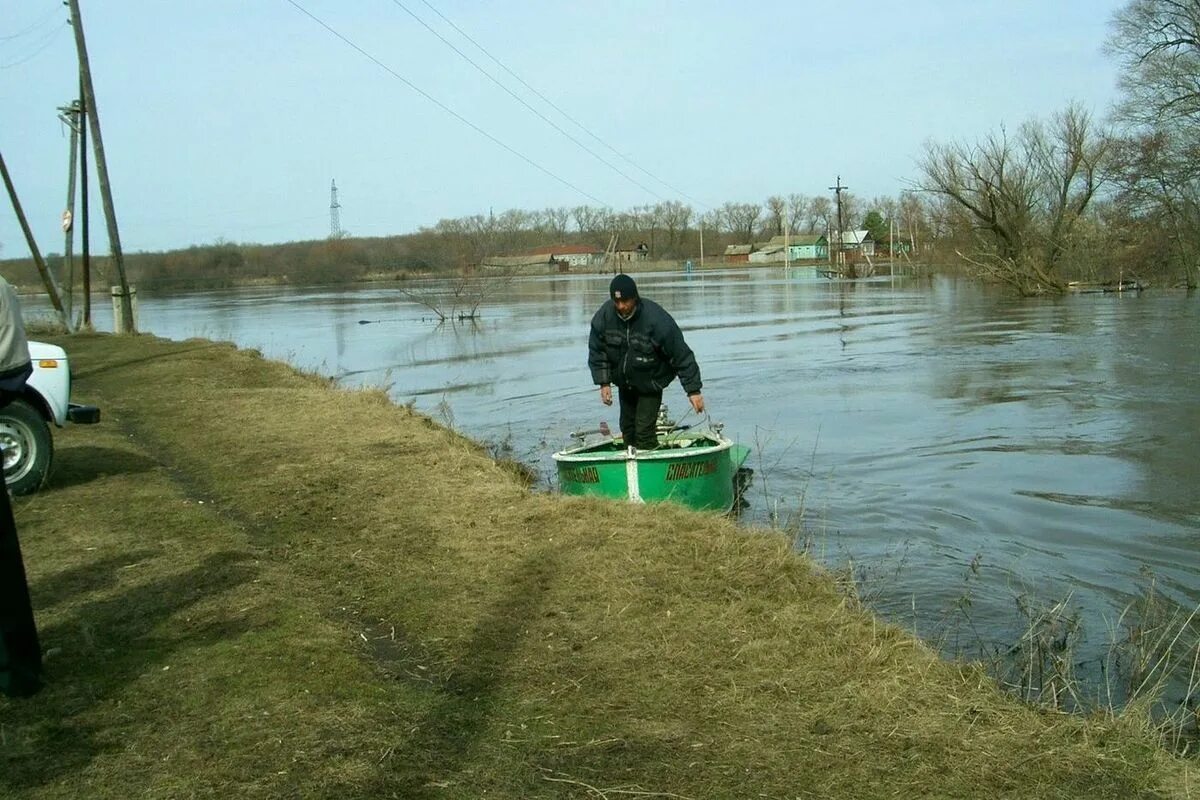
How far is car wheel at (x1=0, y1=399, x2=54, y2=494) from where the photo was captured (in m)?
8.41

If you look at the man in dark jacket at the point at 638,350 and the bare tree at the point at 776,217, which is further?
the bare tree at the point at 776,217

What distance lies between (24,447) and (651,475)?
4.96 meters

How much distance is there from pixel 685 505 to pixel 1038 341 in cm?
2279

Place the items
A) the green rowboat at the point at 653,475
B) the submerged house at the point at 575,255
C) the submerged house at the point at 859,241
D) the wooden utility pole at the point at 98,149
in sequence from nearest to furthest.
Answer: the green rowboat at the point at 653,475, the wooden utility pole at the point at 98,149, the submerged house at the point at 575,255, the submerged house at the point at 859,241

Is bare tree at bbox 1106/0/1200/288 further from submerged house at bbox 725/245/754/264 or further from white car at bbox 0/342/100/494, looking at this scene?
submerged house at bbox 725/245/754/264

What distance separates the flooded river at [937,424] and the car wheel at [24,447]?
20.0 feet

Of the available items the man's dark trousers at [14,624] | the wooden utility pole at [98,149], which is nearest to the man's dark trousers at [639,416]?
the man's dark trousers at [14,624]

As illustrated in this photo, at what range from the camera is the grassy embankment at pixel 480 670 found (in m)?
4.23

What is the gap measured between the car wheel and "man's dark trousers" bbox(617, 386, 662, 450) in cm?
475

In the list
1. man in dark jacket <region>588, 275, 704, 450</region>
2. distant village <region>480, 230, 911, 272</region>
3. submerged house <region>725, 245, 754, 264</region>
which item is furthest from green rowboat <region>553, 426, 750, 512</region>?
submerged house <region>725, 245, 754, 264</region>

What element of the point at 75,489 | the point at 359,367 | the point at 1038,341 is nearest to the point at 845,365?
the point at 1038,341

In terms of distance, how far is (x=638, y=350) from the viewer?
970 centimetres

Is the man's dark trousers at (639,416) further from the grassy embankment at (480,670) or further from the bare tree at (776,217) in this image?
the bare tree at (776,217)

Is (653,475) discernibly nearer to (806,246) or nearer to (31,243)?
(31,243)
